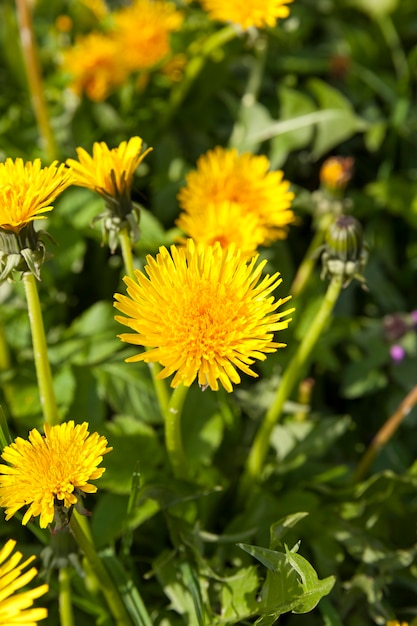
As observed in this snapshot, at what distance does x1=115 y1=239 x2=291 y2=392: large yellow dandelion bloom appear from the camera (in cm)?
117

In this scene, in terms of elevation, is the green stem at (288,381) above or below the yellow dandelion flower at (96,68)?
below

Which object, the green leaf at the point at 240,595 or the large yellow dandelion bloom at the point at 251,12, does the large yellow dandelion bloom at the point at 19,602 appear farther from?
the large yellow dandelion bloom at the point at 251,12

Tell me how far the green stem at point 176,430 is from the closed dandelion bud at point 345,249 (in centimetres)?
39

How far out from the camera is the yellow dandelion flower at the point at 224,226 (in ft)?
5.27

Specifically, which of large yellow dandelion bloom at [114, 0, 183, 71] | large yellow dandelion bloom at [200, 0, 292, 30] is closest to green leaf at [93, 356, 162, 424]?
large yellow dandelion bloom at [200, 0, 292, 30]

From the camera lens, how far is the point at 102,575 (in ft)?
4.57

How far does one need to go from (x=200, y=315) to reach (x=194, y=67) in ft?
4.51

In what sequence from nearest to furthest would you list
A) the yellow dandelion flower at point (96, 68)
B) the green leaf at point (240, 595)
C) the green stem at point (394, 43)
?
the green leaf at point (240, 595)
the yellow dandelion flower at point (96, 68)
the green stem at point (394, 43)

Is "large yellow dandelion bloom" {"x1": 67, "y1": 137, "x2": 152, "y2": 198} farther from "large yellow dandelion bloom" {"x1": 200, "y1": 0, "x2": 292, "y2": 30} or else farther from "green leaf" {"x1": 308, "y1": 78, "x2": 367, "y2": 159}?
"green leaf" {"x1": 308, "y1": 78, "x2": 367, "y2": 159}

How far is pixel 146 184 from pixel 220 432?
1019 mm

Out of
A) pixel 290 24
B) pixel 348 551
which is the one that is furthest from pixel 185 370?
pixel 290 24

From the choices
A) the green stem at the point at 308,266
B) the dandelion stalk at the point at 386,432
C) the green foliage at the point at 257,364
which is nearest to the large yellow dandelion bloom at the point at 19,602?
the green foliage at the point at 257,364

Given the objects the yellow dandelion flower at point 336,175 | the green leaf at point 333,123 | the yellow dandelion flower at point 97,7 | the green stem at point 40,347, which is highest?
the yellow dandelion flower at point 97,7

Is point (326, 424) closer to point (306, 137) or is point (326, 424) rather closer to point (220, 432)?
point (220, 432)
